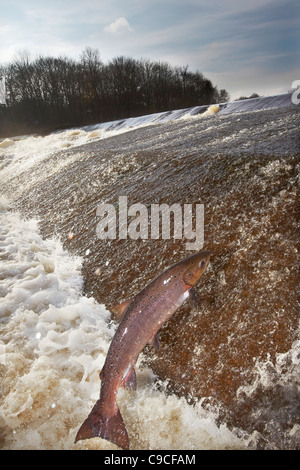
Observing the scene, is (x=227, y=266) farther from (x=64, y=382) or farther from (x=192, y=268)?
(x=64, y=382)

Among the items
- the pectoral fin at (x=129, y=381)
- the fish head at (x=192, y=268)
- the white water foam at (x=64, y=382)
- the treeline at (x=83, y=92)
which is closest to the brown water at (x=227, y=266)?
the white water foam at (x=64, y=382)

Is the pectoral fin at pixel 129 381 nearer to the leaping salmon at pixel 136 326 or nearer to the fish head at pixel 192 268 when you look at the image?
the leaping salmon at pixel 136 326

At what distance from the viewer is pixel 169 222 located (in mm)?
3801

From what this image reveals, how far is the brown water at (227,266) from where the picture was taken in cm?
219

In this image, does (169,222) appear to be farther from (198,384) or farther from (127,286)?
(198,384)

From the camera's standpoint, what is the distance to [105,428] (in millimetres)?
1737

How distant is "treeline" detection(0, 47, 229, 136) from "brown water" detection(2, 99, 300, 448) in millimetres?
42231

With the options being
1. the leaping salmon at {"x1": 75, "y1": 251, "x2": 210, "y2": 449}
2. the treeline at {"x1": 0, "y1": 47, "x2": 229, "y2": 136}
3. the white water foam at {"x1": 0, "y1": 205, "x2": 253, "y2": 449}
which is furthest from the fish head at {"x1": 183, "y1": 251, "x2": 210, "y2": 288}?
the treeline at {"x1": 0, "y1": 47, "x2": 229, "y2": 136}

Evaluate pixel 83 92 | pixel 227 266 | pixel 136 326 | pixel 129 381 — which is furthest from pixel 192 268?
pixel 83 92

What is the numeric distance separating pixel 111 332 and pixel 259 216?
6.42 feet

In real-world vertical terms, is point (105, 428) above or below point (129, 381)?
below

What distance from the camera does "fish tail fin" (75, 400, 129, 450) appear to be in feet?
5.59

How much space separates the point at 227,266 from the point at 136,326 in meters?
1.29

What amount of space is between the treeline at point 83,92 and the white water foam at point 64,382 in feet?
144
